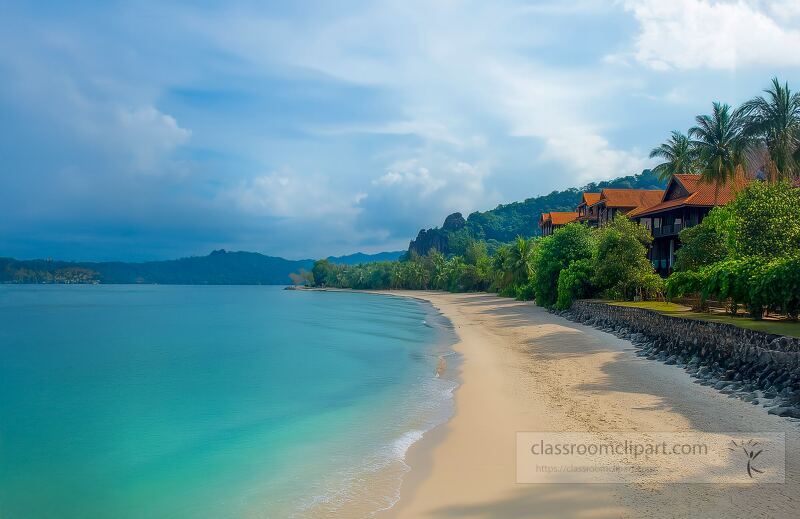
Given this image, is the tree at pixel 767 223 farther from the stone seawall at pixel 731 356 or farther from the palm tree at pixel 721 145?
the palm tree at pixel 721 145

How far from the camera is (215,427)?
45.5 ft

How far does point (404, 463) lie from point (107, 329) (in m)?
41.6

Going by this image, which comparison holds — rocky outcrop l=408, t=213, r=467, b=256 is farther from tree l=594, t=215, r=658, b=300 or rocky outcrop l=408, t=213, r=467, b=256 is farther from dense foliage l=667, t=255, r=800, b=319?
dense foliage l=667, t=255, r=800, b=319

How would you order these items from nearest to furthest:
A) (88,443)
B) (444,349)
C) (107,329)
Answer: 1. (88,443)
2. (444,349)
3. (107,329)

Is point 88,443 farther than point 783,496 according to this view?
Yes

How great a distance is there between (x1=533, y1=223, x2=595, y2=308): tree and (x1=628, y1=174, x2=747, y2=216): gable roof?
6341mm

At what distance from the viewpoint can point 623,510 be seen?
6.93m

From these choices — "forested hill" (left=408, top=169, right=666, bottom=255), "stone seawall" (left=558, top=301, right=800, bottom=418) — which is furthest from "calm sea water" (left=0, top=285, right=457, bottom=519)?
"forested hill" (left=408, top=169, right=666, bottom=255)

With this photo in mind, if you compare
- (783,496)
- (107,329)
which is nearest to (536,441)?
(783,496)

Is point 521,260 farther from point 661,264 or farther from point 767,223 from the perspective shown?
point 767,223

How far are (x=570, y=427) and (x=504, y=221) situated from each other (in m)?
153

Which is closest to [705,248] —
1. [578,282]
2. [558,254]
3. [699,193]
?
[578,282]

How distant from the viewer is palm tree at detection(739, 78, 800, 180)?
→ 102 feet

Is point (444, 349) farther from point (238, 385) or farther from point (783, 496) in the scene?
point (783, 496)
